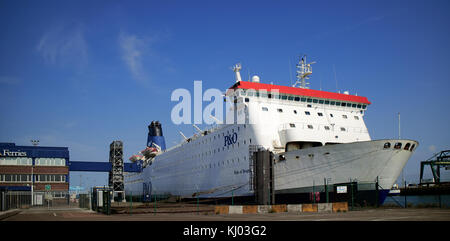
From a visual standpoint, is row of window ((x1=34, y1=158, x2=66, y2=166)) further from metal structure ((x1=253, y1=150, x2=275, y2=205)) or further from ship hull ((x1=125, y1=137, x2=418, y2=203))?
metal structure ((x1=253, y1=150, x2=275, y2=205))

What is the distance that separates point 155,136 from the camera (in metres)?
62.7

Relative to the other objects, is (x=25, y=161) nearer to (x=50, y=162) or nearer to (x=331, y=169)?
(x=50, y=162)

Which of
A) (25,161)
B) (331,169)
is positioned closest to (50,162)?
(25,161)

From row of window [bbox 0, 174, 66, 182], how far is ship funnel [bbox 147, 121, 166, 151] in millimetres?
14666

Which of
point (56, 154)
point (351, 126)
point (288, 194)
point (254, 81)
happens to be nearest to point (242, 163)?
point (288, 194)

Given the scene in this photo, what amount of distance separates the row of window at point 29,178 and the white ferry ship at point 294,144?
31.7 meters

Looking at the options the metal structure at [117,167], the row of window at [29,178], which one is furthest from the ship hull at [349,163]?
the row of window at [29,178]

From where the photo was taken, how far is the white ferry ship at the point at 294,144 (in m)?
22.7

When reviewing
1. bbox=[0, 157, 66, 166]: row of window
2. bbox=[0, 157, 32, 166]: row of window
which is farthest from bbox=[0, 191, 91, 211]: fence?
bbox=[0, 157, 32, 166]: row of window

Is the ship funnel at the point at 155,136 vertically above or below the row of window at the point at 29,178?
above

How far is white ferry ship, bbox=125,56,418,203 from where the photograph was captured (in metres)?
22.7

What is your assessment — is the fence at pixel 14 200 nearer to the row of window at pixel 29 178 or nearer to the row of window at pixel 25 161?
the row of window at pixel 29 178

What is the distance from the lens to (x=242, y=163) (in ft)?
91.5
